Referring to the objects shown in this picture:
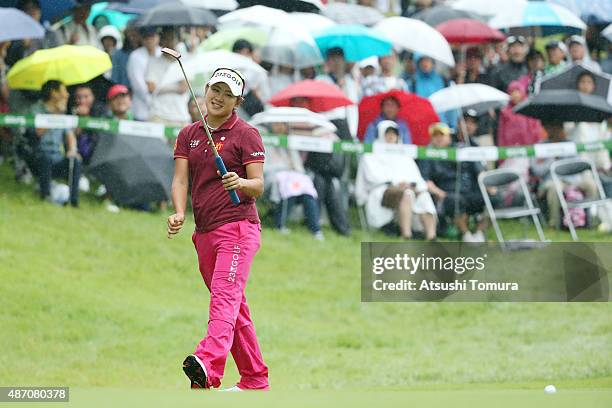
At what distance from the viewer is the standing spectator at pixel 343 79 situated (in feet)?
54.2

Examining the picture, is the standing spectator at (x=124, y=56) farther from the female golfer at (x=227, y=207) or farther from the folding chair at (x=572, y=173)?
the female golfer at (x=227, y=207)

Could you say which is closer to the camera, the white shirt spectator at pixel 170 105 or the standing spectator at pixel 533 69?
the white shirt spectator at pixel 170 105

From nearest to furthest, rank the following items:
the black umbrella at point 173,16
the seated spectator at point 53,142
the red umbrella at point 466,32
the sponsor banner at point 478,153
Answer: the seated spectator at point 53,142
the black umbrella at point 173,16
the sponsor banner at point 478,153
the red umbrella at point 466,32

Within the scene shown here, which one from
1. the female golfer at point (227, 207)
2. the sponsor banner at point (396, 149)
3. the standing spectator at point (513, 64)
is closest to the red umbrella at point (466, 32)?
the standing spectator at point (513, 64)

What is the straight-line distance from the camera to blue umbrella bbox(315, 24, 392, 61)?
16438 millimetres

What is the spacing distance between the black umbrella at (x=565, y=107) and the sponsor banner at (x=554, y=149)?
0.95 feet

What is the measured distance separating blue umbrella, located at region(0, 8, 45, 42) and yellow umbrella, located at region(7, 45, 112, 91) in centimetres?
25

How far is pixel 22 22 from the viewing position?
14508 mm

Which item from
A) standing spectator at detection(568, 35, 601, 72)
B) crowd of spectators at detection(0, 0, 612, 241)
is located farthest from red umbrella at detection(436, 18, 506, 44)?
standing spectator at detection(568, 35, 601, 72)

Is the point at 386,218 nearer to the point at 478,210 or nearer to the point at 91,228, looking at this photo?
the point at 478,210

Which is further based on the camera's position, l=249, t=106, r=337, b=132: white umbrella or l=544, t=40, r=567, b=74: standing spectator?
l=544, t=40, r=567, b=74: standing spectator

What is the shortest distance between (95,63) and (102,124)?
62cm

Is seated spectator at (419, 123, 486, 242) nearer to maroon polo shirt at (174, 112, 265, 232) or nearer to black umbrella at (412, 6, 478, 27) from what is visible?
black umbrella at (412, 6, 478, 27)

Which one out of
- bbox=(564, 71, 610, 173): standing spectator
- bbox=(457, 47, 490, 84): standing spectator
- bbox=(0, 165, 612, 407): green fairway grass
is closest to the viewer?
bbox=(0, 165, 612, 407): green fairway grass
